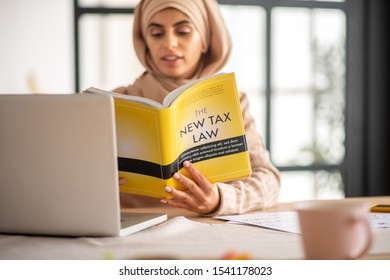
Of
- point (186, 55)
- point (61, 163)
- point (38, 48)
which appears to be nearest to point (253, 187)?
point (186, 55)

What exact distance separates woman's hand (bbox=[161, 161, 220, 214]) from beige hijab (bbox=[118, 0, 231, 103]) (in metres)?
0.56

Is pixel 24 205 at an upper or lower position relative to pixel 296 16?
lower

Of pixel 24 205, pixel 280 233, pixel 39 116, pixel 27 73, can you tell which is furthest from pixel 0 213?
pixel 27 73

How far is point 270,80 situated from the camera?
316 centimetres

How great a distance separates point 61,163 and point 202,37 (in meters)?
0.91

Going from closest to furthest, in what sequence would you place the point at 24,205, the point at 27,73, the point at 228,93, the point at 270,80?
the point at 24,205 < the point at 228,93 < the point at 27,73 < the point at 270,80

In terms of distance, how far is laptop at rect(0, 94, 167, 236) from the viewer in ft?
2.84

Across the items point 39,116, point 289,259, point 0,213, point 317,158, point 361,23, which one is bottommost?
point 289,259

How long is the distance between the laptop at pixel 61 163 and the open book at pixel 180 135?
205mm

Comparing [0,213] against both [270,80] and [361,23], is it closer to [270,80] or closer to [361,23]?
[270,80]

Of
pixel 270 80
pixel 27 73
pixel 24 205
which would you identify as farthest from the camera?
pixel 270 80

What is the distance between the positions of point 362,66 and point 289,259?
8.65 feet

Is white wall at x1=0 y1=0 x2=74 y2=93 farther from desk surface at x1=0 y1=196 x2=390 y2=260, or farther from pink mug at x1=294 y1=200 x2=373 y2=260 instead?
pink mug at x1=294 y1=200 x2=373 y2=260

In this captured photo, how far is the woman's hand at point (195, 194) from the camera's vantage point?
113 cm
